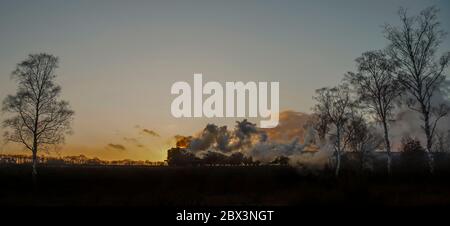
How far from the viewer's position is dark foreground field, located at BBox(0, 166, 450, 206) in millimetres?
22891

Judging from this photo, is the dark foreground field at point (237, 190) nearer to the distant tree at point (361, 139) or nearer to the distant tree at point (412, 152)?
the distant tree at point (361, 139)

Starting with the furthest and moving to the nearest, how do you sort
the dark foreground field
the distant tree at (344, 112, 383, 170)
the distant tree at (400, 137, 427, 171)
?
the distant tree at (400, 137, 427, 171) → the distant tree at (344, 112, 383, 170) → the dark foreground field

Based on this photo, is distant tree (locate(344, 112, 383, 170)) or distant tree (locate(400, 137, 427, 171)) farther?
distant tree (locate(400, 137, 427, 171))

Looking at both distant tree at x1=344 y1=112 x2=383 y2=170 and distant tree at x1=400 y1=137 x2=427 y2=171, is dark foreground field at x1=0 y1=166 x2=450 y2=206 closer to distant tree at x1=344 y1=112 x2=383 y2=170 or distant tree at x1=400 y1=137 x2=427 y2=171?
distant tree at x1=344 y1=112 x2=383 y2=170

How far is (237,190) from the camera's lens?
39.1 meters

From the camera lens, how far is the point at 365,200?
2191 cm

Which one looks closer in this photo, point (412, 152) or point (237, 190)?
point (237, 190)

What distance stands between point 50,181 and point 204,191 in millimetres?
14690

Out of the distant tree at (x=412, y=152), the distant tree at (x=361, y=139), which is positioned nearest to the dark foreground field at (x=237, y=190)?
the distant tree at (x=361, y=139)

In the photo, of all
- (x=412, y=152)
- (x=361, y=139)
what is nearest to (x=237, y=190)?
(x=361, y=139)

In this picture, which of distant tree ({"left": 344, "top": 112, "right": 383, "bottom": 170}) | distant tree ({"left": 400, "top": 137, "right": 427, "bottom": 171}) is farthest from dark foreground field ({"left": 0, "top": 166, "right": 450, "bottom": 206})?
distant tree ({"left": 400, "top": 137, "right": 427, "bottom": 171})

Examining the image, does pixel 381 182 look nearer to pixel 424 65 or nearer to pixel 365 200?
pixel 424 65

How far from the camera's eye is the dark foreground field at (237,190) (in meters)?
22.9

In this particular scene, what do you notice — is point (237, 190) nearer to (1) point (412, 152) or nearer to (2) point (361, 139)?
(2) point (361, 139)
